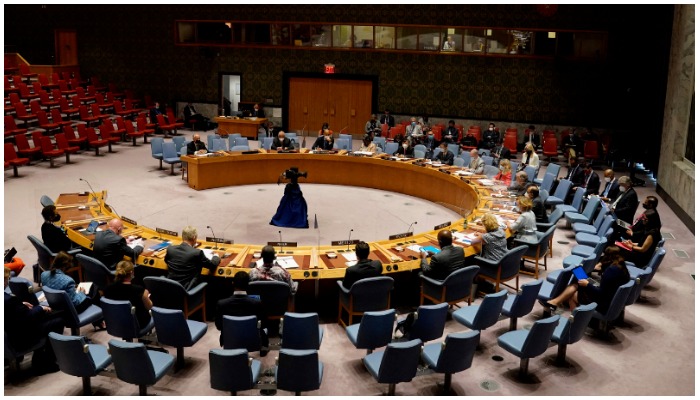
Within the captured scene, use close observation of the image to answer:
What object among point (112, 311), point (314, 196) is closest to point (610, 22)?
point (314, 196)

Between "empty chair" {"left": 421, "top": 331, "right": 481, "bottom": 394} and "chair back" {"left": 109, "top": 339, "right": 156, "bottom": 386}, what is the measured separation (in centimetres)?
257

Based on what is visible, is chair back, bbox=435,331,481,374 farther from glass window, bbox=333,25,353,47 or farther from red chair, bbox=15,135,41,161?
glass window, bbox=333,25,353,47

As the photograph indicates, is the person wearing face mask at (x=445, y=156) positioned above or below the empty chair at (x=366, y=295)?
above

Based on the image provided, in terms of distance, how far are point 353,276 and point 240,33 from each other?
16.6 m

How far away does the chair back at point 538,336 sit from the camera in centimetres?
640

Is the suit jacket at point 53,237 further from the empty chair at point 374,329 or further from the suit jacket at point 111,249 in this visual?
the empty chair at point 374,329

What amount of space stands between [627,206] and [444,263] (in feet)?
14.9

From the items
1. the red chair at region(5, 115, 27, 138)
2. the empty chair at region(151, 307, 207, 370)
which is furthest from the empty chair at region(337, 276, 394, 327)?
the red chair at region(5, 115, 27, 138)

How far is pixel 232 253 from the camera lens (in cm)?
834

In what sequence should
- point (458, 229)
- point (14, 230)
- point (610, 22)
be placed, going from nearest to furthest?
1. point (458, 229)
2. point (14, 230)
3. point (610, 22)

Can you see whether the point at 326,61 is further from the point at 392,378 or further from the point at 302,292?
the point at 392,378

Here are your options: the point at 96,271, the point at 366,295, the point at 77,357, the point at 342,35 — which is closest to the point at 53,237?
the point at 96,271

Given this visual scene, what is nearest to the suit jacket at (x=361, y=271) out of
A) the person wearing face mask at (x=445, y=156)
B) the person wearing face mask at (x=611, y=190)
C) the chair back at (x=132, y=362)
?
the chair back at (x=132, y=362)

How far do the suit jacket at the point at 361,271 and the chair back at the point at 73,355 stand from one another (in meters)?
2.81
